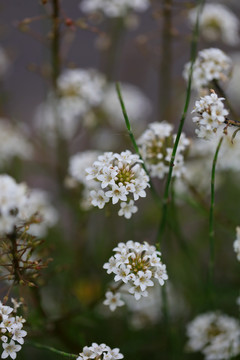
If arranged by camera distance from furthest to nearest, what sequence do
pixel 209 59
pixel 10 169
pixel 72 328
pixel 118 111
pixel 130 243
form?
pixel 118 111
pixel 10 169
pixel 72 328
pixel 209 59
pixel 130 243

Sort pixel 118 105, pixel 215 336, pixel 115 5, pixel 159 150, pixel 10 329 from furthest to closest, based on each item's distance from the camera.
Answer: pixel 118 105 → pixel 115 5 → pixel 215 336 → pixel 159 150 → pixel 10 329

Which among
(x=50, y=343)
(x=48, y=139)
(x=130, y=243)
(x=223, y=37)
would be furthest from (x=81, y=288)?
(x=223, y=37)

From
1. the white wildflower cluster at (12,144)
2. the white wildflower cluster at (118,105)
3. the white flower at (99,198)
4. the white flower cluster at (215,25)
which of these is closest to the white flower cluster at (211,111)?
the white flower at (99,198)

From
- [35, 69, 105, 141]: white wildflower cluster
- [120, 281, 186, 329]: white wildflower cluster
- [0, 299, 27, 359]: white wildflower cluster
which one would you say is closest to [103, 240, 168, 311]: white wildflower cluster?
[0, 299, 27, 359]: white wildflower cluster

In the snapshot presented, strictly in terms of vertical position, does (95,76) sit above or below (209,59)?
above

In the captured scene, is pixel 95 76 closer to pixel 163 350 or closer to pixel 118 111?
pixel 118 111

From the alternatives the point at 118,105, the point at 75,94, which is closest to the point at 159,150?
the point at 75,94

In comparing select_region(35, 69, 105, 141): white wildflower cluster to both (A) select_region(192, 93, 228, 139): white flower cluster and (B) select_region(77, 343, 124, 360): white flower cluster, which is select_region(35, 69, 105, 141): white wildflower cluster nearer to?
(A) select_region(192, 93, 228, 139): white flower cluster

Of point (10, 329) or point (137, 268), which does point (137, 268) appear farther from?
Result: point (10, 329)
